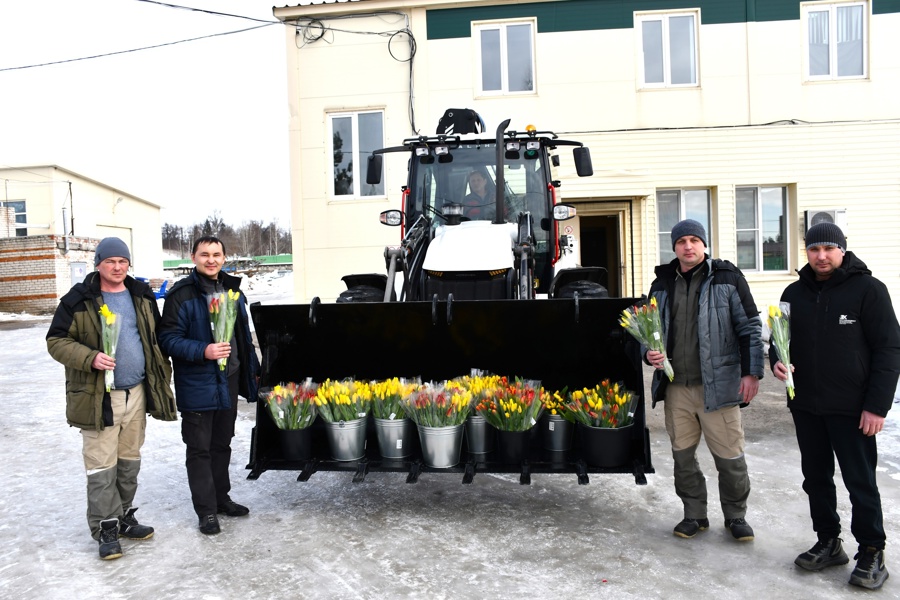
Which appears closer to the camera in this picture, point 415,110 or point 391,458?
point 391,458

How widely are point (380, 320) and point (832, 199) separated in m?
9.24

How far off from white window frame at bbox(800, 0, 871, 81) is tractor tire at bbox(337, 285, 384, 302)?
8441 mm

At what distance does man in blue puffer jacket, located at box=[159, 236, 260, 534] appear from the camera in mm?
3965

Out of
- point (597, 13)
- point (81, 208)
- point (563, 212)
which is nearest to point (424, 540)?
point (563, 212)

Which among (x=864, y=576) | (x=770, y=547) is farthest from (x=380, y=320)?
(x=864, y=576)

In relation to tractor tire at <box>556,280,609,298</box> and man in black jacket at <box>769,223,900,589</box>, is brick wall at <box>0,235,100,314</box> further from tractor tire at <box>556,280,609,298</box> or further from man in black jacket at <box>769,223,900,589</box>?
man in black jacket at <box>769,223,900,589</box>

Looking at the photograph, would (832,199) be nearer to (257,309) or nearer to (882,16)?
(882,16)

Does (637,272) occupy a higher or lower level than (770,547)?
higher

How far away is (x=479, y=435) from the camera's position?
4168 millimetres

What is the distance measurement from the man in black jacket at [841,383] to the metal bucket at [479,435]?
162 centimetres

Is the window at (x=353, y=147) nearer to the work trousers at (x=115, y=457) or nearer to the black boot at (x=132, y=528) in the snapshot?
the work trousers at (x=115, y=457)

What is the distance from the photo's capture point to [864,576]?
3.16 m

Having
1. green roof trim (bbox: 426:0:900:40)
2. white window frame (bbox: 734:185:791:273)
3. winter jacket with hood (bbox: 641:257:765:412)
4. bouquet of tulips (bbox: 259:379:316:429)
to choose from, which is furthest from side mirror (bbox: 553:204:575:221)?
white window frame (bbox: 734:185:791:273)

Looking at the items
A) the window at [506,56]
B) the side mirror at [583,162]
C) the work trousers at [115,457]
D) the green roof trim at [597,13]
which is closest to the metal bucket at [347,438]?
the work trousers at [115,457]
